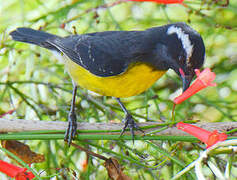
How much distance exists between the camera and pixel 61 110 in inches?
130

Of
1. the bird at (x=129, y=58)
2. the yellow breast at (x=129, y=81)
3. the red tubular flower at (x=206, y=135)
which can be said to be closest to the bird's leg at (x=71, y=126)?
the bird at (x=129, y=58)

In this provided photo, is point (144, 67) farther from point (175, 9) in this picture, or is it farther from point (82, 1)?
point (175, 9)

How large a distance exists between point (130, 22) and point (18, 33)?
58.9 inches

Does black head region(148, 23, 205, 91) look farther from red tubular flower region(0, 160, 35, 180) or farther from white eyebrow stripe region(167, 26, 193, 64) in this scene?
red tubular flower region(0, 160, 35, 180)

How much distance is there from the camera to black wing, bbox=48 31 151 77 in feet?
9.22

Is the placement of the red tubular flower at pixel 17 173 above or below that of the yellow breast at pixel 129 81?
below

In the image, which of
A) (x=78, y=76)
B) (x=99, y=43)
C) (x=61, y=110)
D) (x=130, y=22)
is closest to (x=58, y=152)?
(x=61, y=110)

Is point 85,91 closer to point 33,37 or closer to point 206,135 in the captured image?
point 33,37

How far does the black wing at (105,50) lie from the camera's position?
2.81 metres

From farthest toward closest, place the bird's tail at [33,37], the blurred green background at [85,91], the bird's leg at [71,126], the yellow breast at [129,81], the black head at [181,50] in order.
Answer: the bird's tail at [33,37] < the blurred green background at [85,91] < the yellow breast at [129,81] < the bird's leg at [71,126] < the black head at [181,50]

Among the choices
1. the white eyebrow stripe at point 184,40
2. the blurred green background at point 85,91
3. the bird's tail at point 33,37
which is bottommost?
the blurred green background at point 85,91

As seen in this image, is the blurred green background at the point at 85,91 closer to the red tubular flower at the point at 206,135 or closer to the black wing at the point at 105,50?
the black wing at the point at 105,50

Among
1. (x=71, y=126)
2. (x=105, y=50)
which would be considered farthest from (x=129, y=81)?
(x=71, y=126)

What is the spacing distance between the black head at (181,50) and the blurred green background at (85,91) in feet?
1.66
